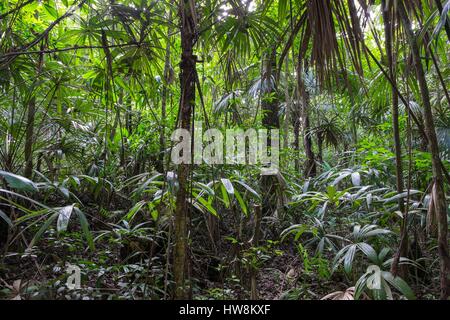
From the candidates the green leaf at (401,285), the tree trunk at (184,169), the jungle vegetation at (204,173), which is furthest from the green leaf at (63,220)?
the green leaf at (401,285)

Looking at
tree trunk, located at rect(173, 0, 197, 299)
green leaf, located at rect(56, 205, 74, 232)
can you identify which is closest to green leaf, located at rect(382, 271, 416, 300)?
tree trunk, located at rect(173, 0, 197, 299)

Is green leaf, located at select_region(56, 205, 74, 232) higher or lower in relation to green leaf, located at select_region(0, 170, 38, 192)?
lower

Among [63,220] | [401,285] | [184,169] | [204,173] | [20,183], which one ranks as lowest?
[401,285]

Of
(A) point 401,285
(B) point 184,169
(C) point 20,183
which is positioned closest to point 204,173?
(B) point 184,169

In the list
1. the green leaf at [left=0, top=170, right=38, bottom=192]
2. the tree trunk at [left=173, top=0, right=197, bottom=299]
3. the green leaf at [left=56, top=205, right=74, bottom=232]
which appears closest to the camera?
the green leaf at [left=0, top=170, right=38, bottom=192]

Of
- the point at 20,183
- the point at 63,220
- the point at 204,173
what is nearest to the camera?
the point at 20,183

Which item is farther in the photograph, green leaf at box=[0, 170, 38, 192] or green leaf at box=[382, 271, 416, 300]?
green leaf at box=[382, 271, 416, 300]

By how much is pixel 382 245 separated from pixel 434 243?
599 mm

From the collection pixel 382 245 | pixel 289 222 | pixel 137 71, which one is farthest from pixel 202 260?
pixel 137 71

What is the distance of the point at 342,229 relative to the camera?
321cm

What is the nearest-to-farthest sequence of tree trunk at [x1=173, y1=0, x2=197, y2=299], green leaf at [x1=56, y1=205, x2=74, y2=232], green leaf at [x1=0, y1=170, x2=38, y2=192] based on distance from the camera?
green leaf at [x1=0, y1=170, x2=38, y2=192] → green leaf at [x1=56, y1=205, x2=74, y2=232] → tree trunk at [x1=173, y1=0, x2=197, y2=299]

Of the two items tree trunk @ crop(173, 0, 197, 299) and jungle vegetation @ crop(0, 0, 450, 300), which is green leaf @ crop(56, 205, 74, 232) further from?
tree trunk @ crop(173, 0, 197, 299)

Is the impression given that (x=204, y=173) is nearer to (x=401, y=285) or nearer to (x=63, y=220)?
(x=63, y=220)

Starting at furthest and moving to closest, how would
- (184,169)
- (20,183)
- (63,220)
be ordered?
1. (184,169)
2. (63,220)
3. (20,183)
